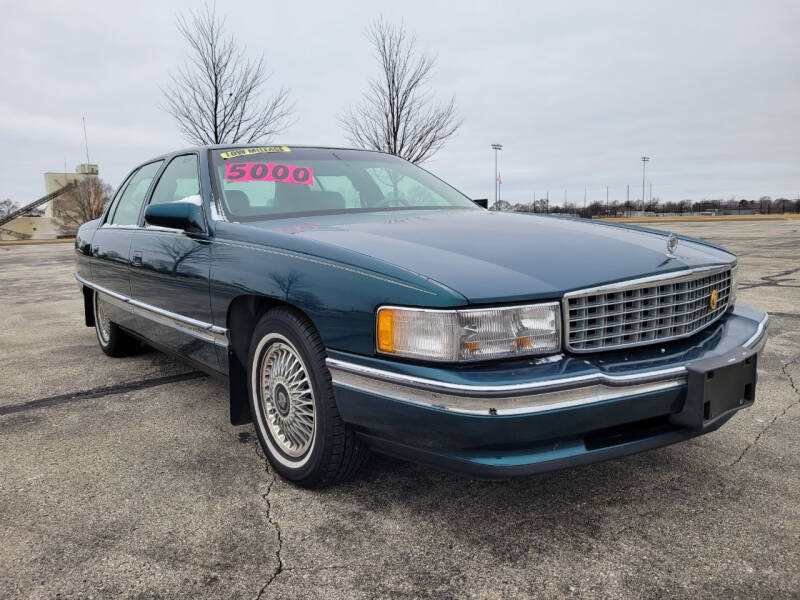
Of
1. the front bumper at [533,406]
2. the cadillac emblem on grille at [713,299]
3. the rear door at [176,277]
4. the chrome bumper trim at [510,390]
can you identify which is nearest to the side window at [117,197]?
the rear door at [176,277]

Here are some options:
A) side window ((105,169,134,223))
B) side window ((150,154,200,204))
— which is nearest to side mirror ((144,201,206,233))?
side window ((150,154,200,204))

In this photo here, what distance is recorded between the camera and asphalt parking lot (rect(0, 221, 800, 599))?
1.85 meters

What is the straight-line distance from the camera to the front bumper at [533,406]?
1.82 meters

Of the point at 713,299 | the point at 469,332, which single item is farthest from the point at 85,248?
the point at 713,299

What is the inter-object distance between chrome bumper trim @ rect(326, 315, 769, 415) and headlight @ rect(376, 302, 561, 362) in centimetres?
10

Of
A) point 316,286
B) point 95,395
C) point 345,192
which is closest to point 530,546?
point 316,286

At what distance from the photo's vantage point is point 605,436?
1998 mm

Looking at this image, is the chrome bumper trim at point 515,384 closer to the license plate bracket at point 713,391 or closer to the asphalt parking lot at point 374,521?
the license plate bracket at point 713,391

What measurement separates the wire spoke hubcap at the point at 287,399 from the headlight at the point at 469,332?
20.0 inches

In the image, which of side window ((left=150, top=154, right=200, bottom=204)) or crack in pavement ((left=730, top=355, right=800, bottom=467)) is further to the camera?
side window ((left=150, top=154, right=200, bottom=204))

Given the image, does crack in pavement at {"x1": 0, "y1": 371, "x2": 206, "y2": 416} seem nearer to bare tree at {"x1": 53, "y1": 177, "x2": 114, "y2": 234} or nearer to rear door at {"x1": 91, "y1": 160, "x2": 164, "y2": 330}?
rear door at {"x1": 91, "y1": 160, "x2": 164, "y2": 330}

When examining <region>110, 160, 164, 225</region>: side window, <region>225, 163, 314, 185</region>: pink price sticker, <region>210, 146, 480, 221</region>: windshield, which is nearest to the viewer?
<region>210, 146, 480, 221</region>: windshield

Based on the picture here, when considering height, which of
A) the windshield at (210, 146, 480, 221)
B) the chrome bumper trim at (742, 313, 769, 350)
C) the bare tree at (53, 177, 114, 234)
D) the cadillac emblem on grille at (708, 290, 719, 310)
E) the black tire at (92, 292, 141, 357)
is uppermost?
the bare tree at (53, 177, 114, 234)

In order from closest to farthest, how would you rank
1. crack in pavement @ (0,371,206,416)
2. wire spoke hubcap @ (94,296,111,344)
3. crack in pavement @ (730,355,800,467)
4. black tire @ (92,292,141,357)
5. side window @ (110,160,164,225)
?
crack in pavement @ (730,355,800,467) < crack in pavement @ (0,371,206,416) < side window @ (110,160,164,225) < black tire @ (92,292,141,357) < wire spoke hubcap @ (94,296,111,344)
